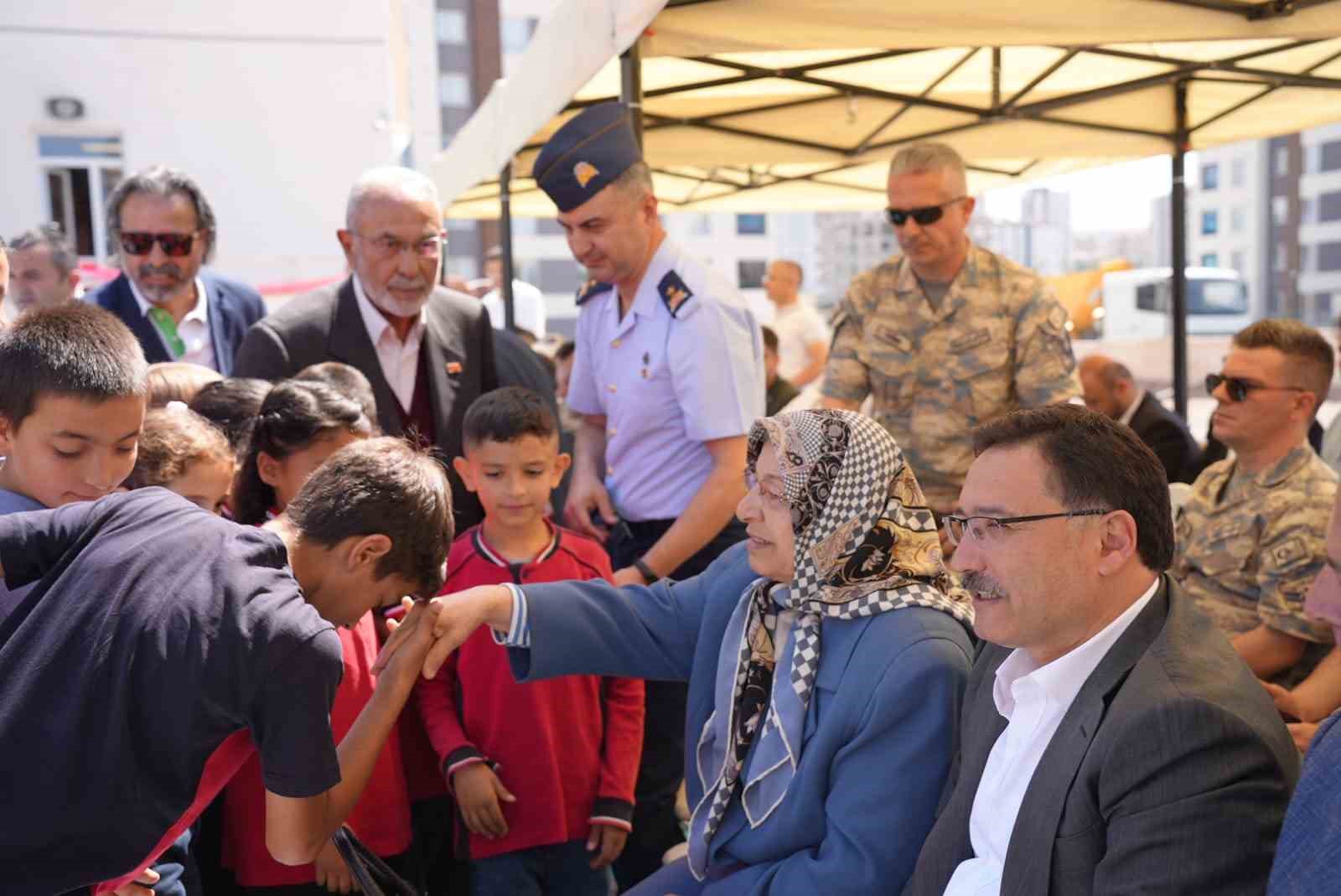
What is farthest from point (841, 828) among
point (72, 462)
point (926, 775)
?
point (72, 462)

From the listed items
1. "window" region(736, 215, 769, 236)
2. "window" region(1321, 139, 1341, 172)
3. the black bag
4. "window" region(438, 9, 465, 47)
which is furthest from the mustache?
"window" region(1321, 139, 1341, 172)

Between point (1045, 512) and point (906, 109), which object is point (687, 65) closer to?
point (906, 109)

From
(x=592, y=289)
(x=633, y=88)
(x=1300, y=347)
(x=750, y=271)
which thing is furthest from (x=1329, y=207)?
(x=592, y=289)

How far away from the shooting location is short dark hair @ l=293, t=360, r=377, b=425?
3143mm

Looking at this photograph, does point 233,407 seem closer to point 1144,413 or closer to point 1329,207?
point 1144,413

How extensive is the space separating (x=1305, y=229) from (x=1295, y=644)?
5974 cm

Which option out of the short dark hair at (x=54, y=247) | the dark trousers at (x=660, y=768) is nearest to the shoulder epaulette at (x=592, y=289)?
the dark trousers at (x=660, y=768)

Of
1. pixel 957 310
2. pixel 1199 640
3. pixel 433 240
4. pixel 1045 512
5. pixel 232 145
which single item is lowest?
pixel 1199 640

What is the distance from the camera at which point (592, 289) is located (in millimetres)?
3826

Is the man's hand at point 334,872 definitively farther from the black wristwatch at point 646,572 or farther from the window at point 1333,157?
the window at point 1333,157

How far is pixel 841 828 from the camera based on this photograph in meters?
2.24

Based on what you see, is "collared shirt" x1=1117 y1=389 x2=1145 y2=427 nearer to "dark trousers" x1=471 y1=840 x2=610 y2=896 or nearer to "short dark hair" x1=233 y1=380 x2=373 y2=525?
"dark trousers" x1=471 y1=840 x2=610 y2=896

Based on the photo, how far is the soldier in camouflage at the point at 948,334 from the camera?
158 inches

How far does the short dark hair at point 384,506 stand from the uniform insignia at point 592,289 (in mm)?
1417
